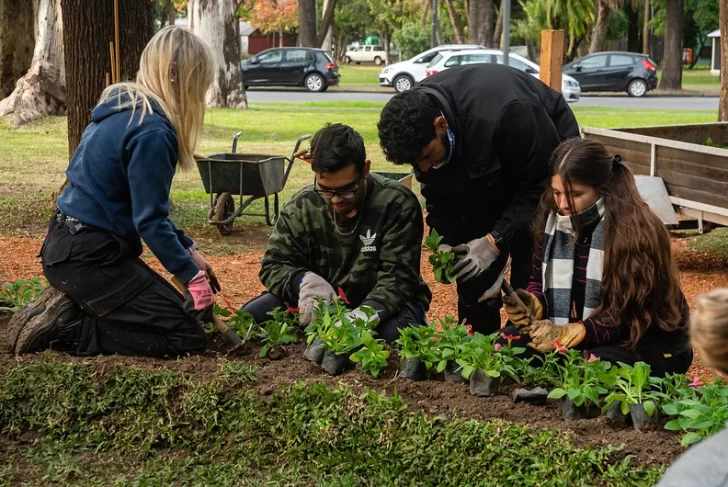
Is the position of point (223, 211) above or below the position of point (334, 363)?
below

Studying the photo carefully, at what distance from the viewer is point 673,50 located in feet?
117

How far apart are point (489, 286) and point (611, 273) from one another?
4.23 ft

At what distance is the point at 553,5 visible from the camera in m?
41.7

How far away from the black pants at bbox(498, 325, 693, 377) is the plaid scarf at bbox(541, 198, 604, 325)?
A: 0.59ft

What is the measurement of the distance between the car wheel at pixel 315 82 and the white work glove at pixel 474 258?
29.1m

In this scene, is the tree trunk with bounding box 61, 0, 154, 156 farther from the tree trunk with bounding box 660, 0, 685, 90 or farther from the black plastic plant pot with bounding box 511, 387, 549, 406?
the tree trunk with bounding box 660, 0, 685, 90

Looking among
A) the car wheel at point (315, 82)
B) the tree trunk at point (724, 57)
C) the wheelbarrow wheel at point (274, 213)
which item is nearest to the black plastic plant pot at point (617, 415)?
the wheelbarrow wheel at point (274, 213)

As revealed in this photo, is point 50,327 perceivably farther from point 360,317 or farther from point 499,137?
point 499,137

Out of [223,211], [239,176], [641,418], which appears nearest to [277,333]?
[641,418]

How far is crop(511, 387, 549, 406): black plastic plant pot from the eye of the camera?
12.2ft

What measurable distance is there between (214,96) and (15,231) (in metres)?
14.8

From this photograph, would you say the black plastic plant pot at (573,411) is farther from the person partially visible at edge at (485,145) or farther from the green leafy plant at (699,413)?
the person partially visible at edge at (485,145)

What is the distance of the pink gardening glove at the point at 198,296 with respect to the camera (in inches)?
167

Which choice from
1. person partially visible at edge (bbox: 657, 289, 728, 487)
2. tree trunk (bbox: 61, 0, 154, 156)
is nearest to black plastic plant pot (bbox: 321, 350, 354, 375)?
person partially visible at edge (bbox: 657, 289, 728, 487)
